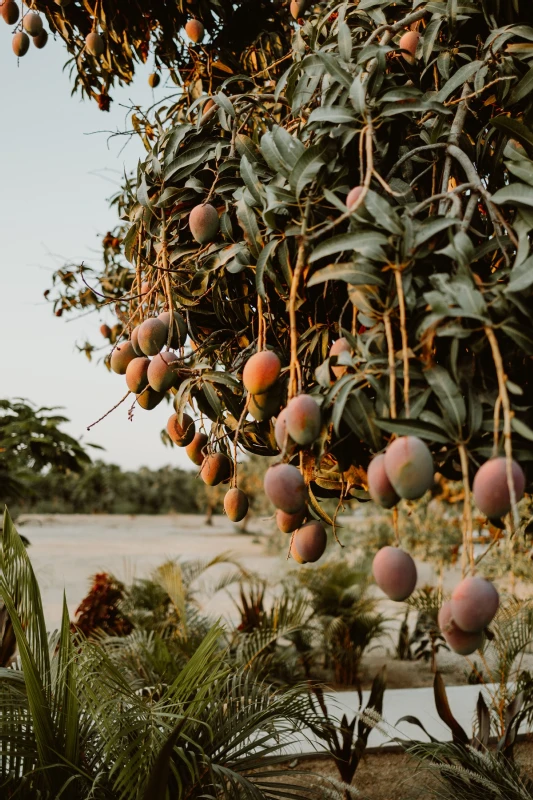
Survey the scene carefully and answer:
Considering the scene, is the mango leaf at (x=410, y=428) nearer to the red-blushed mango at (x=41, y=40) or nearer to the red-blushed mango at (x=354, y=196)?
the red-blushed mango at (x=354, y=196)

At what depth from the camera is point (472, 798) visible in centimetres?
186

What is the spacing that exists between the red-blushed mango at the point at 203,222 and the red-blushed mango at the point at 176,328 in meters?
0.11

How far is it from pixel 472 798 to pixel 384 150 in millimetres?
1784

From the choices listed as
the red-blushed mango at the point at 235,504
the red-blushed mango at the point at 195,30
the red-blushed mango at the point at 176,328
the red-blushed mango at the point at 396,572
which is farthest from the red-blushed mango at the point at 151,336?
the red-blushed mango at the point at 195,30

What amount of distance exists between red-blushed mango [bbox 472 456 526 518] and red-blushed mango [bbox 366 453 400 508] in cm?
8

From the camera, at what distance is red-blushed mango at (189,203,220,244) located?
92 cm

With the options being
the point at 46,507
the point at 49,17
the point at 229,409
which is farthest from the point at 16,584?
the point at 46,507

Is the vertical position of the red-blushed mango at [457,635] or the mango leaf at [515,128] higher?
the mango leaf at [515,128]

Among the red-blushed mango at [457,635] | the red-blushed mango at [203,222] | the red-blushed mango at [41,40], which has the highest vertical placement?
the red-blushed mango at [41,40]

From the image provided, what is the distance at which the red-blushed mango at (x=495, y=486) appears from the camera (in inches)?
22.4

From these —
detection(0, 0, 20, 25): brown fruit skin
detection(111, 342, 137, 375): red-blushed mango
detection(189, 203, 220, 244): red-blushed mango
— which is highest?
detection(0, 0, 20, 25): brown fruit skin

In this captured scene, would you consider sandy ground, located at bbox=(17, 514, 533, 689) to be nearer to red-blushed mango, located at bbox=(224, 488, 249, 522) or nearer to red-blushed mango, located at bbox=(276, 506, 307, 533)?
red-blushed mango, located at bbox=(224, 488, 249, 522)

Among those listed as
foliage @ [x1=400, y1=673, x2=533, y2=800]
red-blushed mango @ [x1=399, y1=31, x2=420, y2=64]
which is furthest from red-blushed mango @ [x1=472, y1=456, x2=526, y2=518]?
foliage @ [x1=400, y1=673, x2=533, y2=800]

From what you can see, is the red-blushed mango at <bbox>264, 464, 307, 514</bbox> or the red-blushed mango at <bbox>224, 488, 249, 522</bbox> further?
the red-blushed mango at <bbox>224, 488, 249, 522</bbox>
